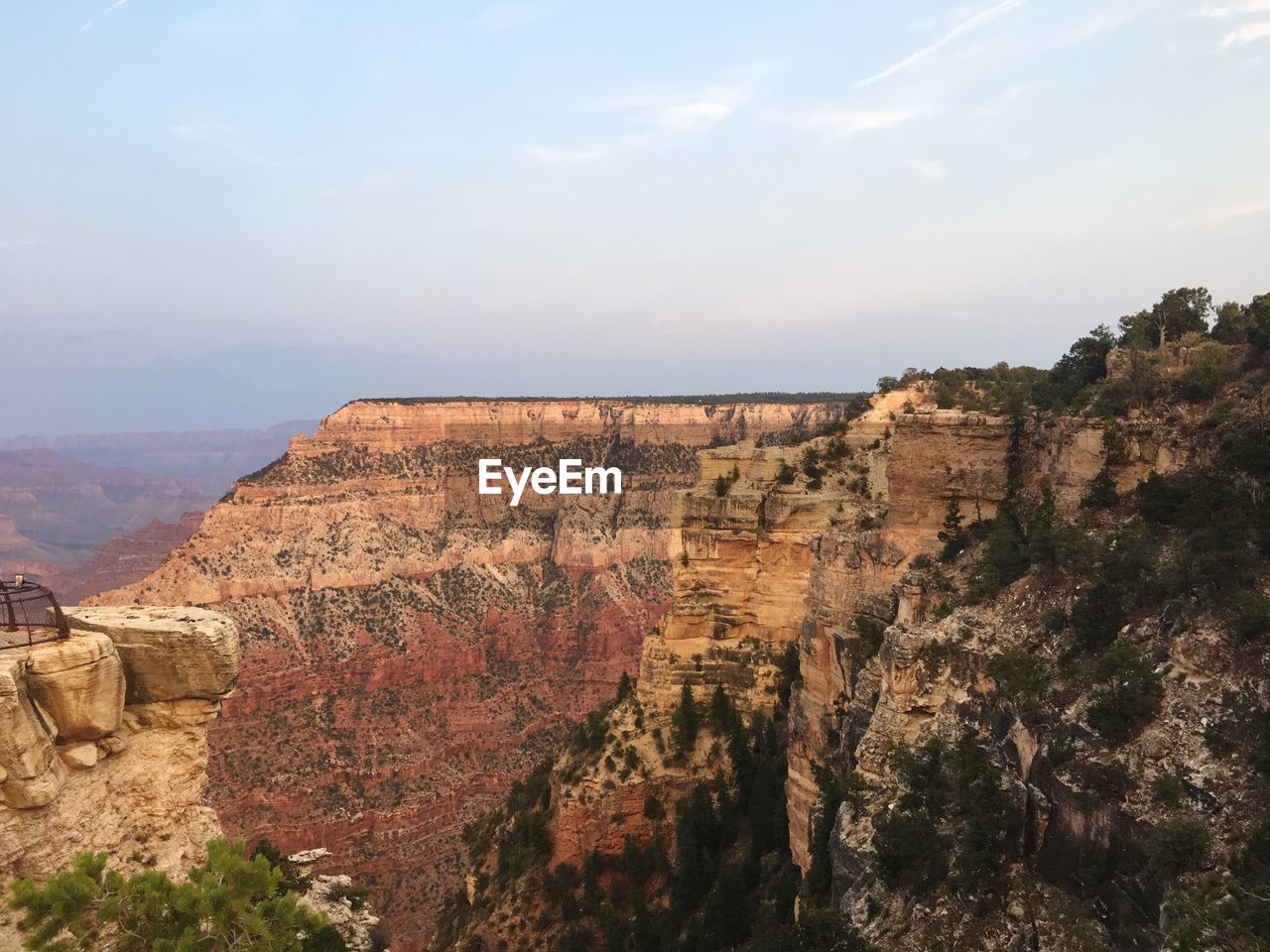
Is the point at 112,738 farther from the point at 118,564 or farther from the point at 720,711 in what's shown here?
the point at 118,564

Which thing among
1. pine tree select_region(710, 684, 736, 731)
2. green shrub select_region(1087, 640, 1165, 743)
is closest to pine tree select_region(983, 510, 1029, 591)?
green shrub select_region(1087, 640, 1165, 743)

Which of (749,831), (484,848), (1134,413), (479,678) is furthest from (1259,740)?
(479,678)

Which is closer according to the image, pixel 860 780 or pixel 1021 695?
pixel 1021 695

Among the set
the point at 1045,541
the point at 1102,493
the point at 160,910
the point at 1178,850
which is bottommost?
the point at 160,910

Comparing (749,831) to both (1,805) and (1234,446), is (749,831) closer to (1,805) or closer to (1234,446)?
(1234,446)

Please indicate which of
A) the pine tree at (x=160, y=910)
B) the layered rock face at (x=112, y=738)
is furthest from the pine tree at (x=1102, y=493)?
the layered rock face at (x=112, y=738)

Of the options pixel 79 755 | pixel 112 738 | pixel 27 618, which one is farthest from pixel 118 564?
pixel 79 755
